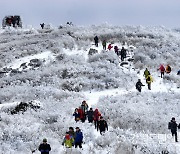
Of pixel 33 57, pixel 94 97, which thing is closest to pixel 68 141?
pixel 94 97

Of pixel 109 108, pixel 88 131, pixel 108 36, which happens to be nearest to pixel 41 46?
pixel 108 36

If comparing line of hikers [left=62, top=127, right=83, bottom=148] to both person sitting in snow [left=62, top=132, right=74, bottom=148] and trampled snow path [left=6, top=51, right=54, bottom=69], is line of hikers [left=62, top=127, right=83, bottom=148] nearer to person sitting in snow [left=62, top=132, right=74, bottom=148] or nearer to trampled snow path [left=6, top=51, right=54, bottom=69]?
person sitting in snow [left=62, top=132, right=74, bottom=148]

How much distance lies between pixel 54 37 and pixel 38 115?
3007 centimetres

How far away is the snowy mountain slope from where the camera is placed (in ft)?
68.0

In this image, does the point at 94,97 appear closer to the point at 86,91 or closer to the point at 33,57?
the point at 86,91

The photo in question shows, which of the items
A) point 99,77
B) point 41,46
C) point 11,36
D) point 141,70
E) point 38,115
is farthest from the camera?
point 11,36

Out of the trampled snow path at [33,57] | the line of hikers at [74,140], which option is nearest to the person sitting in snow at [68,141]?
the line of hikers at [74,140]

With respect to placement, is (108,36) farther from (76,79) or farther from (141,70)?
(76,79)

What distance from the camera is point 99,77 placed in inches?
1447

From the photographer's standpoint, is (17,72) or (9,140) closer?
(9,140)

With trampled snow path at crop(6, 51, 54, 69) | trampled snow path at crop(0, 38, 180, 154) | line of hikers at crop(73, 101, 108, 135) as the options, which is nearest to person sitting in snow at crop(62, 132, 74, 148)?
trampled snow path at crop(0, 38, 180, 154)

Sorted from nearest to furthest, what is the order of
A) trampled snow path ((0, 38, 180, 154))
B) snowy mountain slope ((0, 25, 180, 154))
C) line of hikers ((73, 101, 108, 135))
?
trampled snow path ((0, 38, 180, 154)) → snowy mountain slope ((0, 25, 180, 154)) → line of hikers ((73, 101, 108, 135))

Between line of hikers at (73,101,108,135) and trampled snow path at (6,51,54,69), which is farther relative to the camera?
trampled snow path at (6,51,54,69)

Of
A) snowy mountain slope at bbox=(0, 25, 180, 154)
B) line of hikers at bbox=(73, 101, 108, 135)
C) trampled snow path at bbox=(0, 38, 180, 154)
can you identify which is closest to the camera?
trampled snow path at bbox=(0, 38, 180, 154)
